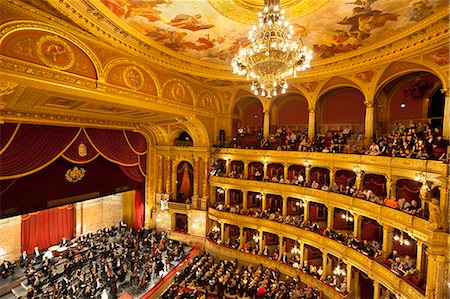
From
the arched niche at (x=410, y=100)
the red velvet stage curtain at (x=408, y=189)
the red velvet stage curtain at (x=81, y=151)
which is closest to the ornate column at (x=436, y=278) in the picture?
the red velvet stage curtain at (x=408, y=189)

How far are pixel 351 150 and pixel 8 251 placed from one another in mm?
20588

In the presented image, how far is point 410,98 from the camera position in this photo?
510 inches

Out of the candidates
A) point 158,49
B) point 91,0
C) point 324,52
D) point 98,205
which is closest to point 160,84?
point 158,49

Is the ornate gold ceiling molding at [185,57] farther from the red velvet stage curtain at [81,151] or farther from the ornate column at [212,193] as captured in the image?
the ornate column at [212,193]

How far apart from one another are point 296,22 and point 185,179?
568 inches

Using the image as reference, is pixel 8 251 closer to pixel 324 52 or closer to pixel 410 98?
pixel 324 52

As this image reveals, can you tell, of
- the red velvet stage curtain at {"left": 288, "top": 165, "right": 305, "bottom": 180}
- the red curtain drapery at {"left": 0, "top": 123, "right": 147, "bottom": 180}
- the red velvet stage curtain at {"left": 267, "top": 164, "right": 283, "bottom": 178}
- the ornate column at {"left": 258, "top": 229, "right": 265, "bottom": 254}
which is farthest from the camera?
the red velvet stage curtain at {"left": 267, "top": 164, "right": 283, "bottom": 178}

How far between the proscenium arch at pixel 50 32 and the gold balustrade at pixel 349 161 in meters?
10.2

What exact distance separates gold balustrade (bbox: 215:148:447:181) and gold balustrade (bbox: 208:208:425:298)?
12.6 feet

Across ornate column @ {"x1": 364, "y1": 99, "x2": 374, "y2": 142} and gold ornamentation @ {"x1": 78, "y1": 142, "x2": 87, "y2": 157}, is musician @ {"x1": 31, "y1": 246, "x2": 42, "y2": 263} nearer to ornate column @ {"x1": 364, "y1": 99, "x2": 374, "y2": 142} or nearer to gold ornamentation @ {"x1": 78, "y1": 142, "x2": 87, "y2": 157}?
gold ornamentation @ {"x1": 78, "y1": 142, "x2": 87, "y2": 157}

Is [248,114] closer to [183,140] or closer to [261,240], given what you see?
[183,140]

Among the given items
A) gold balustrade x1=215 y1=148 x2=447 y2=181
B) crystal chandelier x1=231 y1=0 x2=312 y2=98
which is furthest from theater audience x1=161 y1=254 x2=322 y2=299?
crystal chandelier x1=231 y1=0 x2=312 y2=98

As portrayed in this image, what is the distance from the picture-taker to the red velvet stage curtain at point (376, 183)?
1250 cm

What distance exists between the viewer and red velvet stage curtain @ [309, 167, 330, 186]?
15.4m
